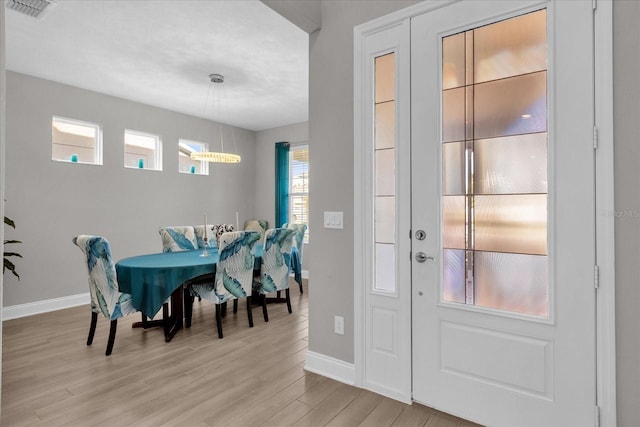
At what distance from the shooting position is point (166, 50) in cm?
346

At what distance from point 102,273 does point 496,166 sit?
302 cm

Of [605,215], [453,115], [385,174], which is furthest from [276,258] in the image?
[605,215]

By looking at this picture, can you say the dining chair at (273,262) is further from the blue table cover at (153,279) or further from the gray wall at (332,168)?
the gray wall at (332,168)

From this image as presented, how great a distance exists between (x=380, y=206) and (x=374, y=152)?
366 millimetres

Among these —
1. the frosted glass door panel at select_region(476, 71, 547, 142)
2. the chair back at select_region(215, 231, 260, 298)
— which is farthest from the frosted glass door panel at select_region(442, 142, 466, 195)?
the chair back at select_region(215, 231, 260, 298)

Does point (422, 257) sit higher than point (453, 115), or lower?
lower

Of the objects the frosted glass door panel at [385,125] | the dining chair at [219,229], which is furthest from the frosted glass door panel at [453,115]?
the dining chair at [219,229]

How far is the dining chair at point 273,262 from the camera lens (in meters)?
3.87

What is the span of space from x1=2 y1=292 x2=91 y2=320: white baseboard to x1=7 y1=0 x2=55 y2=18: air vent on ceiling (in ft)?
10.3

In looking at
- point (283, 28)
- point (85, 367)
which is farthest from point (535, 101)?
point (85, 367)

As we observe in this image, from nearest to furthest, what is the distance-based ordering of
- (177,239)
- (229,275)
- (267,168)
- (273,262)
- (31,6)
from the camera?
(31,6)
(229,275)
(273,262)
(177,239)
(267,168)

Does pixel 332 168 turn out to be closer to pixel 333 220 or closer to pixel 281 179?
pixel 333 220

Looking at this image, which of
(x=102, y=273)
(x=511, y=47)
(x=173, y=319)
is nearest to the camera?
(x=511, y=47)

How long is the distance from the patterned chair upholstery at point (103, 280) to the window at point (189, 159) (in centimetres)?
307
